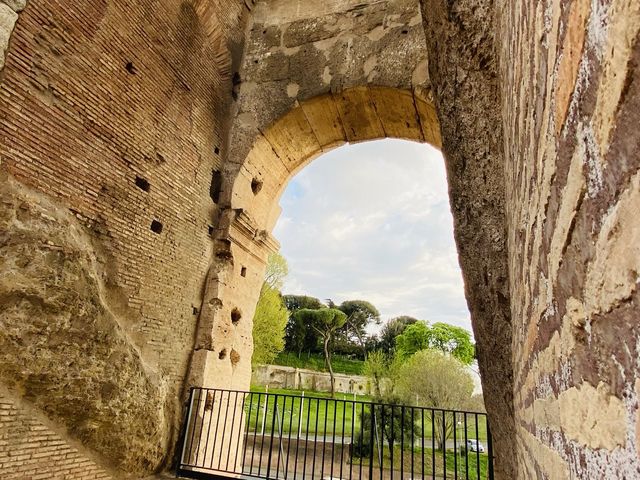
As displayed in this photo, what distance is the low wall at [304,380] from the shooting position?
28566mm

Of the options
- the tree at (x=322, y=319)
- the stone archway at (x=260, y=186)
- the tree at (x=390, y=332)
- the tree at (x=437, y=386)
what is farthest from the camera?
the tree at (x=390, y=332)

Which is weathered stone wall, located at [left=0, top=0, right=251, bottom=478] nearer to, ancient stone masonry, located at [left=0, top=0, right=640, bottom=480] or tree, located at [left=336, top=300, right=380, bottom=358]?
ancient stone masonry, located at [left=0, top=0, right=640, bottom=480]

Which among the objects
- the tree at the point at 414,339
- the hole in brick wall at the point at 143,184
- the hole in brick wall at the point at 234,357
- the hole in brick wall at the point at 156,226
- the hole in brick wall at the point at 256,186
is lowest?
the hole in brick wall at the point at 234,357

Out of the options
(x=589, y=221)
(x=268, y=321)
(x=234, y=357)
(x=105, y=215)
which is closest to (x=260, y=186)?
(x=234, y=357)

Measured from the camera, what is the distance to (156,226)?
627 centimetres

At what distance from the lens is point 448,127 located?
2.57 m

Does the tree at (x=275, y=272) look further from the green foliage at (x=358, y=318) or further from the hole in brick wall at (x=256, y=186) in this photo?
the green foliage at (x=358, y=318)

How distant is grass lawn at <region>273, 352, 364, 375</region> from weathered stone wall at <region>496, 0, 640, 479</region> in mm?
37132

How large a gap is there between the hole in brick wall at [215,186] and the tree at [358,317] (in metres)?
38.9

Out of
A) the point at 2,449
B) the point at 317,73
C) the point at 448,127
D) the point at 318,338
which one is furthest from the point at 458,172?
the point at 318,338

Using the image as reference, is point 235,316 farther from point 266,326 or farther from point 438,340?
point 438,340

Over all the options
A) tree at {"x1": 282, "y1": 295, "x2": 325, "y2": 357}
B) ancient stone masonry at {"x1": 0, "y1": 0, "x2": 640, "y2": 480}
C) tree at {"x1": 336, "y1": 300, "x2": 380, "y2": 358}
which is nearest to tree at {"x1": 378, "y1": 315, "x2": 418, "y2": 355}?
tree at {"x1": 336, "y1": 300, "x2": 380, "y2": 358}

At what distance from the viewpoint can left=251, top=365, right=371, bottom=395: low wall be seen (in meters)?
28.6

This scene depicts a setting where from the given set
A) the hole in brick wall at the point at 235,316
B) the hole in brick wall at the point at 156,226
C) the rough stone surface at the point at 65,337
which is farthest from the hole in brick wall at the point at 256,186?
the rough stone surface at the point at 65,337
